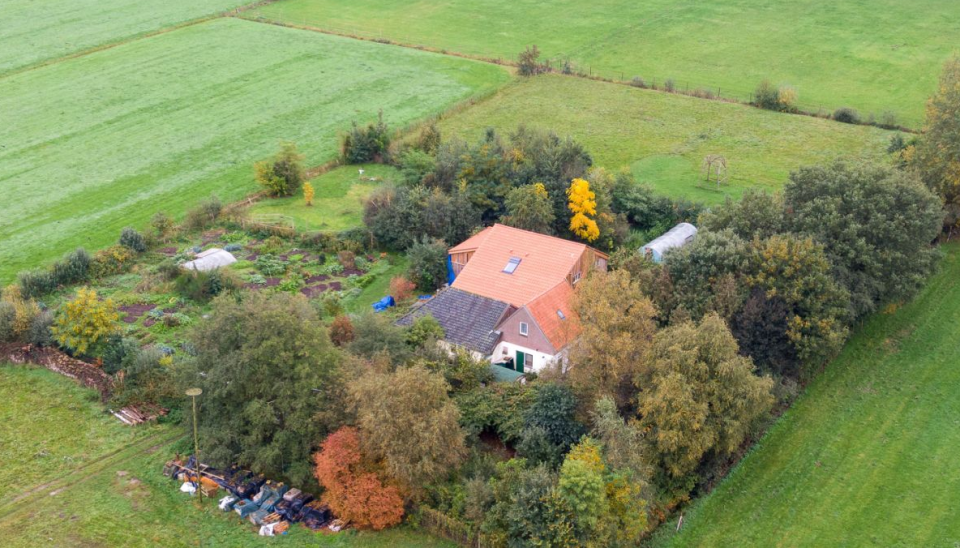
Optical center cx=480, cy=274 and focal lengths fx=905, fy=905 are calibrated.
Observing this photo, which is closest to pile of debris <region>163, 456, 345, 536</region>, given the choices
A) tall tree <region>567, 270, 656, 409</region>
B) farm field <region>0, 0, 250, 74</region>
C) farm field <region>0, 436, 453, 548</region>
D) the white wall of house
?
farm field <region>0, 436, 453, 548</region>

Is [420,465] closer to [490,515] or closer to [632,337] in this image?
[490,515]

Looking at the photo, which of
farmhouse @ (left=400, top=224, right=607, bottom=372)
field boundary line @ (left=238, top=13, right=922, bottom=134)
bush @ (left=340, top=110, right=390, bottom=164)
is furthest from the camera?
field boundary line @ (left=238, top=13, right=922, bottom=134)

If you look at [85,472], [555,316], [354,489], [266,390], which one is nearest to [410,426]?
[354,489]

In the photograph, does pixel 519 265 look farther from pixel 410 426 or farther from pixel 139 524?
pixel 139 524

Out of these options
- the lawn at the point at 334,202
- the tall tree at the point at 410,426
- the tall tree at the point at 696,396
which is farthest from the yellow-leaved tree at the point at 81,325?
the tall tree at the point at 696,396

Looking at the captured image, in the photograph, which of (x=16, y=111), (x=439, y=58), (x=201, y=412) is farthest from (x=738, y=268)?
(x=16, y=111)

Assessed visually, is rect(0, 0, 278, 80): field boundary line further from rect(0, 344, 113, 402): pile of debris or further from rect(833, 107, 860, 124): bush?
rect(833, 107, 860, 124): bush
